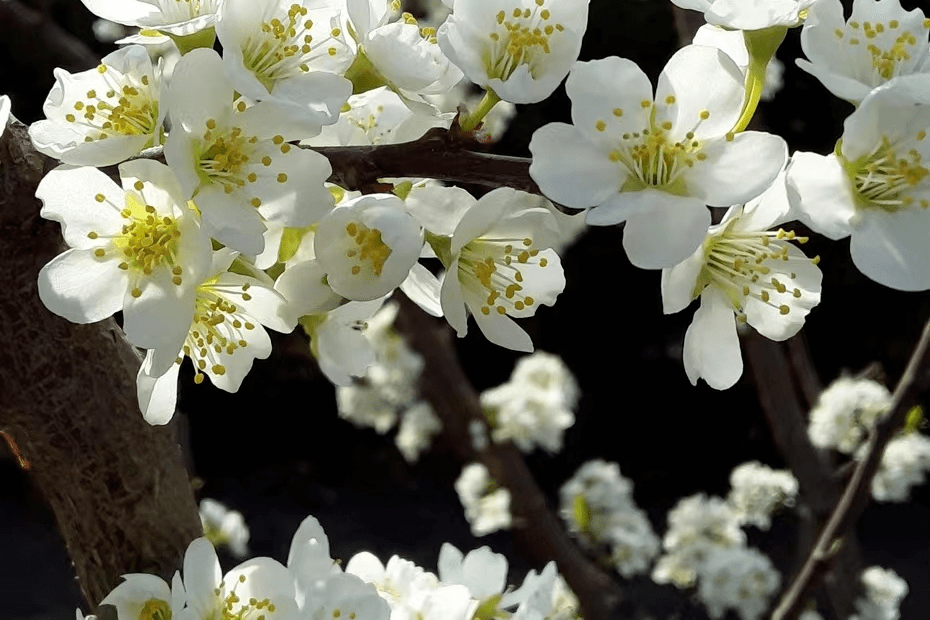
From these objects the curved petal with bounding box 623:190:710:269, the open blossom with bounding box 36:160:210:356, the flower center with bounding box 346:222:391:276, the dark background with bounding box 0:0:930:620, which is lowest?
the dark background with bounding box 0:0:930:620

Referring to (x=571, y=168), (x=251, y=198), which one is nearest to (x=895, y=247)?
(x=571, y=168)

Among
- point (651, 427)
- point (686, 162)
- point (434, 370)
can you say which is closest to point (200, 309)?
point (686, 162)

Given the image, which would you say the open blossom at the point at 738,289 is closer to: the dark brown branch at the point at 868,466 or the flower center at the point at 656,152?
the flower center at the point at 656,152

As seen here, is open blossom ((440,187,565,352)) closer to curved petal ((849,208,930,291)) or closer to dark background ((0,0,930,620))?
curved petal ((849,208,930,291))

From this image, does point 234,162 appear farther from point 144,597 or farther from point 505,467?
point 505,467

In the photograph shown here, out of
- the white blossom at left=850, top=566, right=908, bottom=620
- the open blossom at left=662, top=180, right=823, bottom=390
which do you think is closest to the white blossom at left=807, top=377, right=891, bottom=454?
the white blossom at left=850, top=566, right=908, bottom=620

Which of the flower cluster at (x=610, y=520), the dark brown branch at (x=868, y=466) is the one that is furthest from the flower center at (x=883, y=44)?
the flower cluster at (x=610, y=520)
